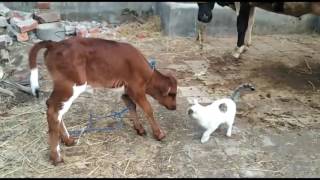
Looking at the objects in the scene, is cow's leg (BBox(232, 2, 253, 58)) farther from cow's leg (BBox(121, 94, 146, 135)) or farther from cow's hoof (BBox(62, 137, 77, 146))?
cow's hoof (BBox(62, 137, 77, 146))

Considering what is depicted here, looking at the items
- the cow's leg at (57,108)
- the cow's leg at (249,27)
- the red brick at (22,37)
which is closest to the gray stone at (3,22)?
the red brick at (22,37)

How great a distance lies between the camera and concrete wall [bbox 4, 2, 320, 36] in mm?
7961

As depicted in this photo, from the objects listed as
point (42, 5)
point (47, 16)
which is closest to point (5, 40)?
point (47, 16)

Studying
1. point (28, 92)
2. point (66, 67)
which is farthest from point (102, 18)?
point (66, 67)

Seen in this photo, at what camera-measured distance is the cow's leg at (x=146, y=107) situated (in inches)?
163

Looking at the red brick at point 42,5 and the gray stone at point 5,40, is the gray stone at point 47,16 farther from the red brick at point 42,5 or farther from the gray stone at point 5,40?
the gray stone at point 5,40

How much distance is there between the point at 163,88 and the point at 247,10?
275cm

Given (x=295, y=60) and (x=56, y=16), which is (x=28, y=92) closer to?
(x=56, y=16)

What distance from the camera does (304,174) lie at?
3.81 meters

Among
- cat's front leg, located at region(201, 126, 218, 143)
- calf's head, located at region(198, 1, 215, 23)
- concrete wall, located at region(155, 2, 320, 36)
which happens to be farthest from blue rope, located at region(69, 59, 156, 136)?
concrete wall, located at region(155, 2, 320, 36)

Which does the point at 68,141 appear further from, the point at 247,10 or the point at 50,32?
the point at 50,32

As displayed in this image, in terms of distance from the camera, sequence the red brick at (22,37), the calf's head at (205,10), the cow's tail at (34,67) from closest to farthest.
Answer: the cow's tail at (34,67) → the calf's head at (205,10) → the red brick at (22,37)

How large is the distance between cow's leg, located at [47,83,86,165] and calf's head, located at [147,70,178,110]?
0.72 metres

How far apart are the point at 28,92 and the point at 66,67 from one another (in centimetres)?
182
